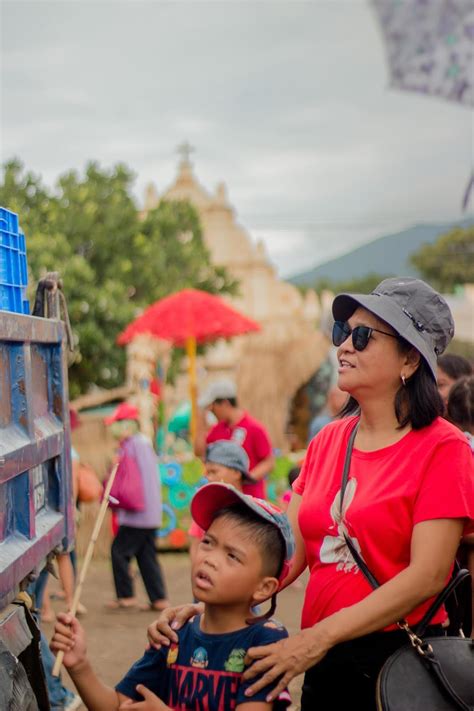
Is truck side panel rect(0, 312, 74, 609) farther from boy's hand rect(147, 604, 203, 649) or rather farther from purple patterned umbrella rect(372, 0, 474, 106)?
purple patterned umbrella rect(372, 0, 474, 106)

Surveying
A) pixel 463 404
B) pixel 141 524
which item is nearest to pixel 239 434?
pixel 141 524

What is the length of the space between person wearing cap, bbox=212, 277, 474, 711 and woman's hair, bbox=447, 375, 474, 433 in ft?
4.96

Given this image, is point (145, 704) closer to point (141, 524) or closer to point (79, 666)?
point (79, 666)

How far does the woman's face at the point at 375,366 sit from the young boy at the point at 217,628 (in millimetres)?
428

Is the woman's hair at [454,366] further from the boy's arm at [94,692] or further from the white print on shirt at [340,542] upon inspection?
the boy's arm at [94,692]

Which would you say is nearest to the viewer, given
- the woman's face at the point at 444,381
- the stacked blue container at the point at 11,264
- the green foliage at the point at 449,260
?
the stacked blue container at the point at 11,264

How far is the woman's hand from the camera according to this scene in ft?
9.30

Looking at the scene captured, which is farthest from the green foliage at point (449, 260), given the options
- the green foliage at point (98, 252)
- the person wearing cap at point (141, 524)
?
the person wearing cap at point (141, 524)

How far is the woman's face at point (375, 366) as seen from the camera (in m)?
3.20

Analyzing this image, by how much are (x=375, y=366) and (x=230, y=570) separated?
707 mm

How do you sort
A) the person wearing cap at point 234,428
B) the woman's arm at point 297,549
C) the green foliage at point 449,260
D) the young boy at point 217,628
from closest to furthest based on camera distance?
1. the young boy at point 217,628
2. the woman's arm at point 297,549
3. the person wearing cap at point 234,428
4. the green foliage at point 449,260

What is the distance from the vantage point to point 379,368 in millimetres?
3203

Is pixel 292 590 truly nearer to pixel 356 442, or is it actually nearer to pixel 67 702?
pixel 67 702

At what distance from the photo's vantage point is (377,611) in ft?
9.58
